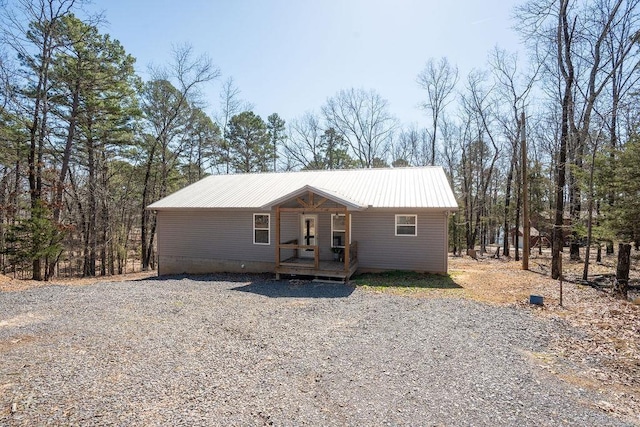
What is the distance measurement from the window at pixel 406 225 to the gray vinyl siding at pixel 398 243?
114mm

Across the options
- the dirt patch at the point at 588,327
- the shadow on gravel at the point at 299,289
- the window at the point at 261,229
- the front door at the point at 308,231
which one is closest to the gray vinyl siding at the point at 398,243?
the dirt patch at the point at 588,327

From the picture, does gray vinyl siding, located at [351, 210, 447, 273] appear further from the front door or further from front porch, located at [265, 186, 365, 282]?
the front door

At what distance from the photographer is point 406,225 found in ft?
39.0

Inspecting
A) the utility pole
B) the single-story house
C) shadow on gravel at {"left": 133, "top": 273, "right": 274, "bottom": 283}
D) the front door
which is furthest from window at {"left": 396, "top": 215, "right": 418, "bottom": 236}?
shadow on gravel at {"left": 133, "top": 273, "right": 274, "bottom": 283}

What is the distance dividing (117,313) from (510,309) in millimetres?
8820

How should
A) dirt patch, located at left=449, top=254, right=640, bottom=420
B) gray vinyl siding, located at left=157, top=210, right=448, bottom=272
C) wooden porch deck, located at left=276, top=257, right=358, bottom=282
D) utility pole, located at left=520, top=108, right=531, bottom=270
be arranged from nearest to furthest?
dirt patch, located at left=449, top=254, right=640, bottom=420
wooden porch deck, located at left=276, top=257, right=358, bottom=282
gray vinyl siding, located at left=157, top=210, right=448, bottom=272
utility pole, located at left=520, top=108, right=531, bottom=270

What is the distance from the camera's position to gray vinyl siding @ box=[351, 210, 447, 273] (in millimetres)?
11617

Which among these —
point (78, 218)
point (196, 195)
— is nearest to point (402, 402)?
point (196, 195)

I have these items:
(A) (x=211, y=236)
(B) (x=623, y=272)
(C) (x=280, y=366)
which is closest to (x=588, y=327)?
(B) (x=623, y=272)

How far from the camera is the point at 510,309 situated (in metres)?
7.59

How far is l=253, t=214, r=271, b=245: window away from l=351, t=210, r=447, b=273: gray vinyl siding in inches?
135

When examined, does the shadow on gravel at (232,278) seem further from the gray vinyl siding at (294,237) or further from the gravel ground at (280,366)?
the gravel ground at (280,366)

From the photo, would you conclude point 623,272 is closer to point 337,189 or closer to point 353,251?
point 353,251

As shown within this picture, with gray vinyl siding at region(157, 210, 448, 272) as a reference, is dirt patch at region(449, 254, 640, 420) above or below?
below
